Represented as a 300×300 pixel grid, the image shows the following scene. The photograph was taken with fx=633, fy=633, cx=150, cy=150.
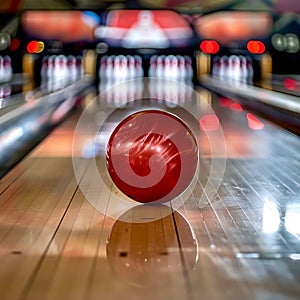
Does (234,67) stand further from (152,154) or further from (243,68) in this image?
(152,154)

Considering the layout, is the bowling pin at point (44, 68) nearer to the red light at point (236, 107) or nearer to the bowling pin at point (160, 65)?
the bowling pin at point (160, 65)

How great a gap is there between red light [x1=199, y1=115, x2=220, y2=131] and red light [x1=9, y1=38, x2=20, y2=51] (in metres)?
3.53

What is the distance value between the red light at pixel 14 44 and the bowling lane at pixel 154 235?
4.74 m

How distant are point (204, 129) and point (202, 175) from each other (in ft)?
5.20

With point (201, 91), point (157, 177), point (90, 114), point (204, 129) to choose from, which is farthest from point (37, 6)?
point (157, 177)

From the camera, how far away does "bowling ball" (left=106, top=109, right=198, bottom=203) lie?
7.39 ft

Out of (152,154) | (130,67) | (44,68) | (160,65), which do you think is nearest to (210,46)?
(160,65)

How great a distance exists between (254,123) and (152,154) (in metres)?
2.96

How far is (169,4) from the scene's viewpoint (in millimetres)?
8000

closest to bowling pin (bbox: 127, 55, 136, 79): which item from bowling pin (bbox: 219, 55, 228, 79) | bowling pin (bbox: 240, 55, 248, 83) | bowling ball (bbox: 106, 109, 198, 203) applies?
bowling pin (bbox: 219, 55, 228, 79)

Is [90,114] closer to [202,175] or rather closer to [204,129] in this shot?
[204,129]

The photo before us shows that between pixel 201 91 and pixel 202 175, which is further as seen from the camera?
pixel 201 91

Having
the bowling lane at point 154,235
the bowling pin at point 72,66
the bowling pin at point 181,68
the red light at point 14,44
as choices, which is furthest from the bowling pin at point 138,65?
the bowling lane at point 154,235

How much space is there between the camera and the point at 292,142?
162 inches
